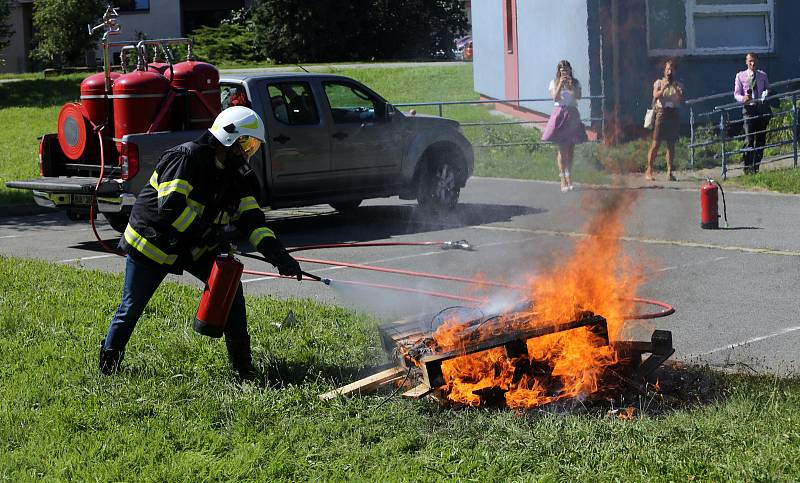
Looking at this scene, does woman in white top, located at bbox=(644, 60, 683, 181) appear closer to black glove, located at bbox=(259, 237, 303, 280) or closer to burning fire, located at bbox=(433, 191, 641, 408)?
burning fire, located at bbox=(433, 191, 641, 408)

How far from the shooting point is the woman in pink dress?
643 inches

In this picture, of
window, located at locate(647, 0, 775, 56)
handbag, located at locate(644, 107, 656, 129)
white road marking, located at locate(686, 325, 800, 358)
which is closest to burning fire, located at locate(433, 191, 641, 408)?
white road marking, located at locate(686, 325, 800, 358)

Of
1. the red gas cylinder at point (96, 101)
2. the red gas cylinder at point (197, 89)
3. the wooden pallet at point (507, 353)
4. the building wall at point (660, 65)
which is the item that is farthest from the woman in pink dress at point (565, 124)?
the wooden pallet at point (507, 353)

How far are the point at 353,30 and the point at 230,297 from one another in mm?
30879

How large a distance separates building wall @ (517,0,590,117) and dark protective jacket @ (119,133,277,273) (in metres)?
14.2

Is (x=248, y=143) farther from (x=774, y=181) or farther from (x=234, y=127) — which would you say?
(x=774, y=181)

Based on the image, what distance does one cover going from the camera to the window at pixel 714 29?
20.6m

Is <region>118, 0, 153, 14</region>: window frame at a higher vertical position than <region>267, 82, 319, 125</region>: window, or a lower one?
higher

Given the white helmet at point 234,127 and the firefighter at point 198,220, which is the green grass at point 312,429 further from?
the white helmet at point 234,127

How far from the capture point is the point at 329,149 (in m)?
13.5

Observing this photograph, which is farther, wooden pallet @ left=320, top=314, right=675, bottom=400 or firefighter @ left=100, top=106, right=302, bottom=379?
firefighter @ left=100, top=106, right=302, bottom=379

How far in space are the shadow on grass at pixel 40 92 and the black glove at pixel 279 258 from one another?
23.9 meters

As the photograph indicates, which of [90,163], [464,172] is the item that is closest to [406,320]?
[90,163]

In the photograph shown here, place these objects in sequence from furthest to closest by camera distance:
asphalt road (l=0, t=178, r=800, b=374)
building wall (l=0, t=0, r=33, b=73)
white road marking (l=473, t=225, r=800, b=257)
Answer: building wall (l=0, t=0, r=33, b=73)
white road marking (l=473, t=225, r=800, b=257)
asphalt road (l=0, t=178, r=800, b=374)
